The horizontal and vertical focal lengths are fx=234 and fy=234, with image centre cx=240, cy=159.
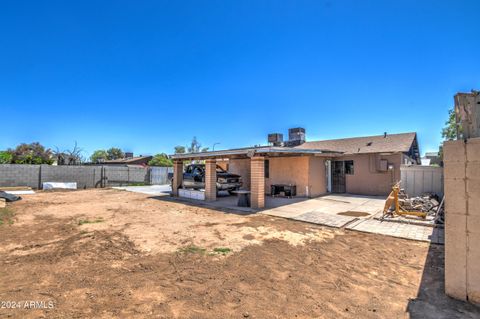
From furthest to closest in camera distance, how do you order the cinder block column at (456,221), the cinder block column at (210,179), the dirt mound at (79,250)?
the cinder block column at (210,179) → the dirt mound at (79,250) → the cinder block column at (456,221)

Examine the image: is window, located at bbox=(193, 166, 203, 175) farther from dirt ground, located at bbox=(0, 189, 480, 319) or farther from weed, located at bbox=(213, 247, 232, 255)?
weed, located at bbox=(213, 247, 232, 255)

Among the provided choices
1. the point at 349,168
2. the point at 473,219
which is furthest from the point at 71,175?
the point at 473,219

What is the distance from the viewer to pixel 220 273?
11.8 feet

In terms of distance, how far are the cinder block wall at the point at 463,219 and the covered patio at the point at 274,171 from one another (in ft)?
22.4

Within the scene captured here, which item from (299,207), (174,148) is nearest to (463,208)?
(299,207)

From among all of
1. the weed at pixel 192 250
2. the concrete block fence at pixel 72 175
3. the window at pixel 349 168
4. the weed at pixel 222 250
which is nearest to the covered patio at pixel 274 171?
the window at pixel 349 168

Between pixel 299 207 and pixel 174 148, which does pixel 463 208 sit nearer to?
pixel 299 207

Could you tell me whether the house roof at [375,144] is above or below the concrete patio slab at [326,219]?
above

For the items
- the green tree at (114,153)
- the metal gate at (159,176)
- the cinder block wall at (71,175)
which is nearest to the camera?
the cinder block wall at (71,175)

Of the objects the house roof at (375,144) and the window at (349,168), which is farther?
the window at (349,168)

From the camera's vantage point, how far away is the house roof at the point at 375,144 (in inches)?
525

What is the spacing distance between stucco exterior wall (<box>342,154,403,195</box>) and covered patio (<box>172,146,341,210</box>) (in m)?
1.55

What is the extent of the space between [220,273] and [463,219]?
3.25m

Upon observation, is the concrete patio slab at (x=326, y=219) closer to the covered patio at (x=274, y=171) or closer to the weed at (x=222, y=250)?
the covered patio at (x=274, y=171)
